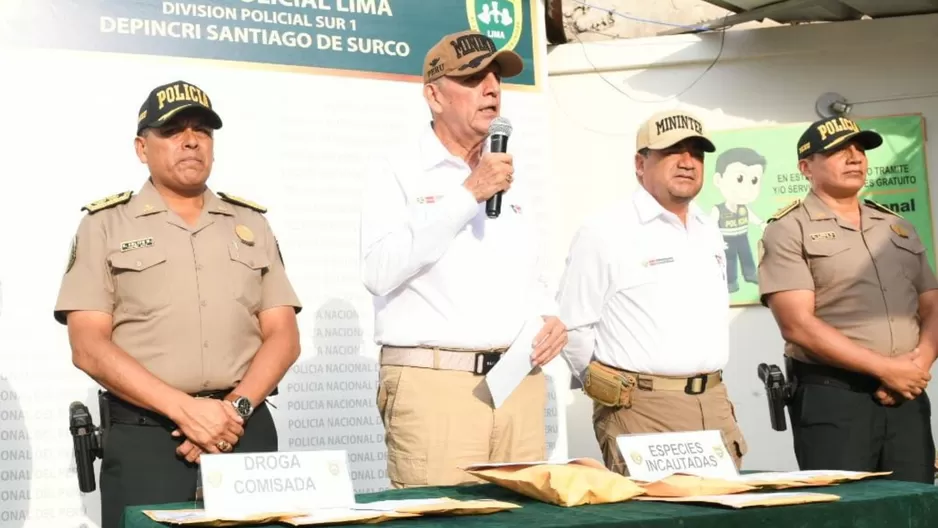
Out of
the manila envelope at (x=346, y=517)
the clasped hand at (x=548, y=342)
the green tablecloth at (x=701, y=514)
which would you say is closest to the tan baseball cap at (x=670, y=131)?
the clasped hand at (x=548, y=342)

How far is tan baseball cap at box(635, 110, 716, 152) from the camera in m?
3.68

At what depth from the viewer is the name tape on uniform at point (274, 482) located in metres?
1.88

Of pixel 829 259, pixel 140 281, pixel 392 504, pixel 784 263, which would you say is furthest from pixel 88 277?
pixel 829 259

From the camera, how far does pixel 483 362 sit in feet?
9.66

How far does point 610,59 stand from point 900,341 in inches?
101

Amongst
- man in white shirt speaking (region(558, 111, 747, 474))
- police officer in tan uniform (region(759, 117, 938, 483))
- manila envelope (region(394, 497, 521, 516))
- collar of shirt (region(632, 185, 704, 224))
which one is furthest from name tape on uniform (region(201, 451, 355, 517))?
police officer in tan uniform (region(759, 117, 938, 483))

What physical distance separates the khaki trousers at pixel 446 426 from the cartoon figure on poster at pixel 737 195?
10.4ft

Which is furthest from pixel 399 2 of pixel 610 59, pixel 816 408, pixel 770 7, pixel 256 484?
pixel 256 484

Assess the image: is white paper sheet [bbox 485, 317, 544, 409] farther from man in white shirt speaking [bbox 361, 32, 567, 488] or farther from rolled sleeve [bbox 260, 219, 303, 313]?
rolled sleeve [bbox 260, 219, 303, 313]

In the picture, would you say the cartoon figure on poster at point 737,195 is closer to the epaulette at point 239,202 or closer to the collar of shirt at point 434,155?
the collar of shirt at point 434,155

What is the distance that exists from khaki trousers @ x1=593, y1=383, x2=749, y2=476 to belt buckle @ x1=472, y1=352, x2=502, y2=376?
0.71m

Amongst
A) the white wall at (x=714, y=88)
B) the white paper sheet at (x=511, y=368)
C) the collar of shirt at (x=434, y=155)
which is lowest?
the white paper sheet at (x=511, y=368)

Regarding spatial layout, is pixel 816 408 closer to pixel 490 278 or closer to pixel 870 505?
pixel 490 278

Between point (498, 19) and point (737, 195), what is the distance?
1.63 meters
